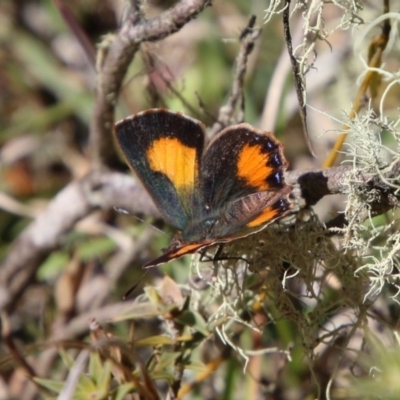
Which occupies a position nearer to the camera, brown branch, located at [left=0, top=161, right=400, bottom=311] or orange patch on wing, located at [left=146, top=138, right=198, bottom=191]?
orange patch on wing, located at [left=146, top=138, right=198, bottom=191]

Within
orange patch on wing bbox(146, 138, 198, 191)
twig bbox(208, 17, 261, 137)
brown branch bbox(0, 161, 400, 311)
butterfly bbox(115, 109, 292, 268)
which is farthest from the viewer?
brown branch bbox(0, 161, 400, 311)

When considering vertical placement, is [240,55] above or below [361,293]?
above

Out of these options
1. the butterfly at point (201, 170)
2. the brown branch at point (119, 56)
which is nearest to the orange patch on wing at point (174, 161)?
the butterfly at point (201, 170)

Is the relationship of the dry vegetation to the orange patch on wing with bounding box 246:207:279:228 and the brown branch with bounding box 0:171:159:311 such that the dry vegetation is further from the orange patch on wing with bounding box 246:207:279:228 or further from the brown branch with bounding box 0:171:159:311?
the orange patch on wing with bounding box 246:207:279:228

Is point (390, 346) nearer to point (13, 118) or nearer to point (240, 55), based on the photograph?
point (240, 55)

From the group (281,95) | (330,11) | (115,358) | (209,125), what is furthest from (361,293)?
(330,11)

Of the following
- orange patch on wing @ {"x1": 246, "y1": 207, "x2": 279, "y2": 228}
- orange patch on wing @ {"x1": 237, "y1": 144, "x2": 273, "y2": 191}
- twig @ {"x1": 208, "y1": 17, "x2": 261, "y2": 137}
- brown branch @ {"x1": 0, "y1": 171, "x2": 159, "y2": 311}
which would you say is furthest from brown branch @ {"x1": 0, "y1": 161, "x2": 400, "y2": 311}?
orange patch on wing @ {"x1": 246, "y1": 207, "x2": 279, "y2": 228}
